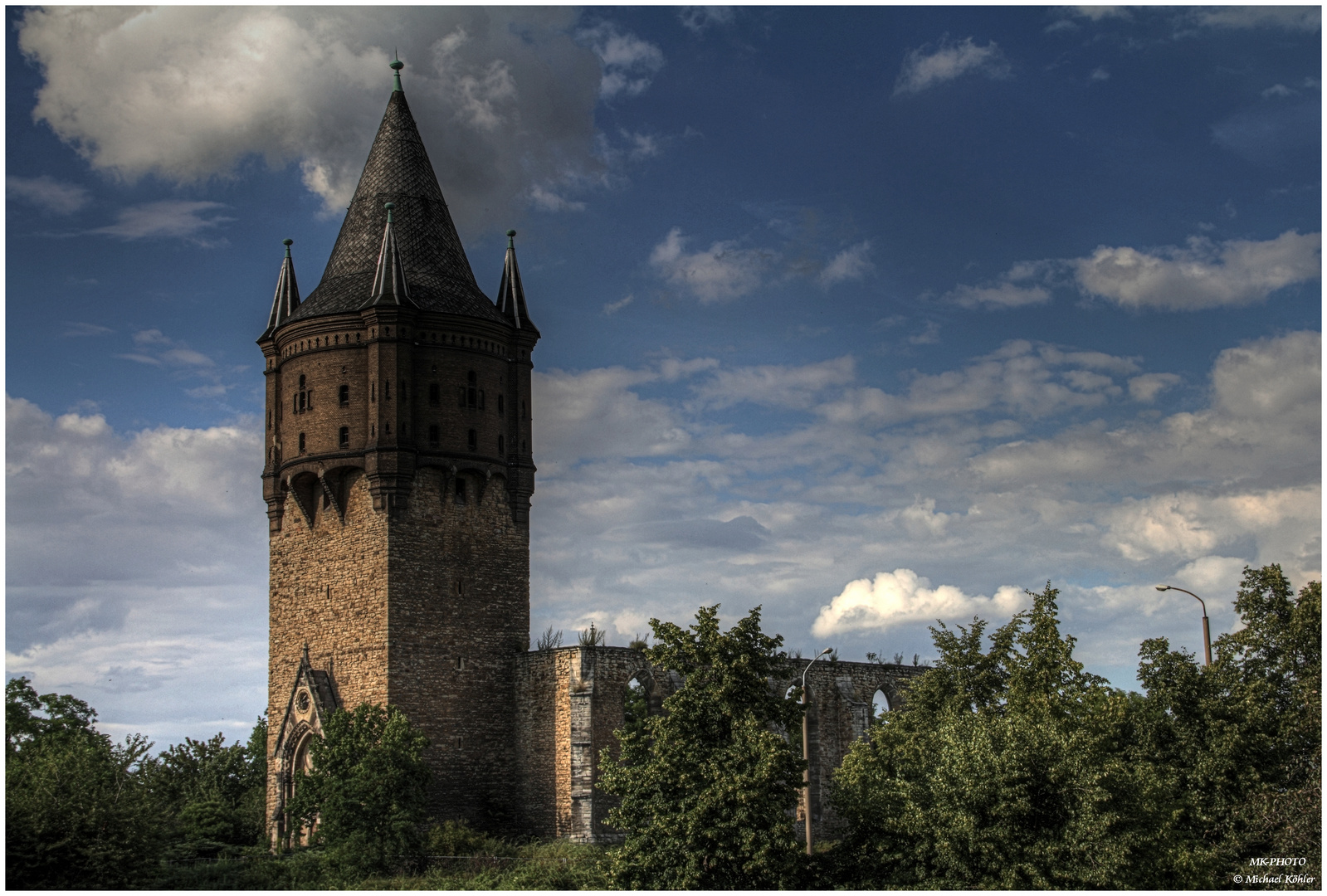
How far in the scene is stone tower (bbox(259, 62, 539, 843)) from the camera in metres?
53.7

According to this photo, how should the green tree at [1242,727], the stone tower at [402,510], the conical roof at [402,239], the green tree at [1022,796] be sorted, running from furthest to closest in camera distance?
the conical roof at [402,239]
the stone tower at [402,510]
the green tree at [1242,727]
the green tree at [1022,796]

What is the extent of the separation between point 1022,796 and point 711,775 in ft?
26.9

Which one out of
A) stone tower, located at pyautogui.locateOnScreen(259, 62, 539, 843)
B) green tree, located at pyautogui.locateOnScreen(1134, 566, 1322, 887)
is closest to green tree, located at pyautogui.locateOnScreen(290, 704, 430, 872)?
stone tower, located at pyautogui.locateOnScreen(259, 62, 539, 843)

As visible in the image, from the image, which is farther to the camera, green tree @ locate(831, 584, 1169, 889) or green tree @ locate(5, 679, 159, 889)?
green tree @ locate(5, 679, 159, 889)

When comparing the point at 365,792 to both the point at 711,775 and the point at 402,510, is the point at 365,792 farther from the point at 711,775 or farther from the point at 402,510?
the point at 711,775

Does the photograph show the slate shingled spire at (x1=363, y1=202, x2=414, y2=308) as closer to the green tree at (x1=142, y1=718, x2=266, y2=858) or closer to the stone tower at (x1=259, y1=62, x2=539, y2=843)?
the stone tower at (x1=259, y1=62, x2=539, y2=843)

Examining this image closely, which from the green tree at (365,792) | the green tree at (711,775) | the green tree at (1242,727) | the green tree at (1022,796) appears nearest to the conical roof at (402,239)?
the green tree at (365,792)

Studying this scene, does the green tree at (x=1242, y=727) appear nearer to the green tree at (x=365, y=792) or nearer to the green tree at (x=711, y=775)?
the green tree at (x=711, y=775)

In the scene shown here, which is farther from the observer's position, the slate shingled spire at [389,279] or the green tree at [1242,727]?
the slate shingled spire at [389,279]

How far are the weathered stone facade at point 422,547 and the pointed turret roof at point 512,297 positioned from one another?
1.01m

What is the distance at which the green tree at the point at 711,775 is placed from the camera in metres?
39.4

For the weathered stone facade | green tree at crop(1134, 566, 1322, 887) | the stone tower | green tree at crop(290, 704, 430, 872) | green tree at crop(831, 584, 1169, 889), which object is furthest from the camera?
the stone tower

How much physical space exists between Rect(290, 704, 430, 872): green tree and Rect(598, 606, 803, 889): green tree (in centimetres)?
848

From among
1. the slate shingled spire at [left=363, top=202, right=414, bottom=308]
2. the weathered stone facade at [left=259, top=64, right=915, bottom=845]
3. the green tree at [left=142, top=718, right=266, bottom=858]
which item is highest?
the slate shingled spire at [left=363, top=202, right=414, bottom=308]
